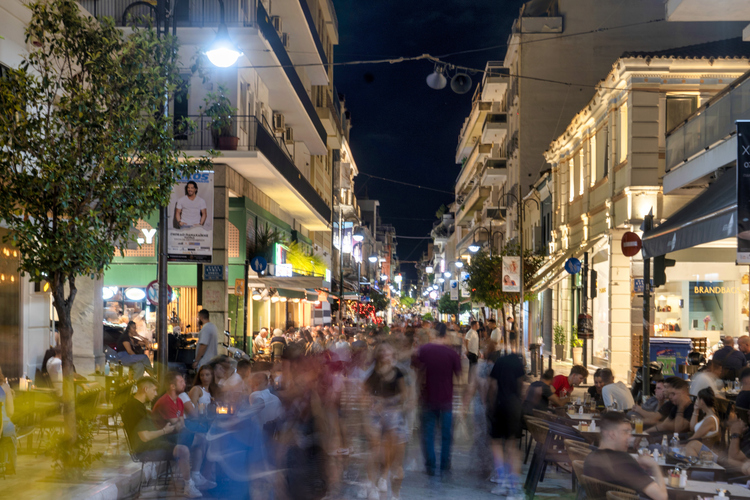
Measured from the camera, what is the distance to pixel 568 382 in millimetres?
13688

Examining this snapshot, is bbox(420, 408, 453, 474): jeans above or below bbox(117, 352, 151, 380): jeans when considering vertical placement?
below

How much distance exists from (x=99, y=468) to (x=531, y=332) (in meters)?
34.4

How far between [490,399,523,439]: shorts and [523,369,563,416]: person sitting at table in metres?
1.08

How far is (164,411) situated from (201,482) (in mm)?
952

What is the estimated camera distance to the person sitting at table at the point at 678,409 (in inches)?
394

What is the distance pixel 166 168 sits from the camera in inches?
387

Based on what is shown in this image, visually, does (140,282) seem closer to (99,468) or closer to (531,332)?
(99,468)

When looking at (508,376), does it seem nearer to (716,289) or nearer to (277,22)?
(716,289)

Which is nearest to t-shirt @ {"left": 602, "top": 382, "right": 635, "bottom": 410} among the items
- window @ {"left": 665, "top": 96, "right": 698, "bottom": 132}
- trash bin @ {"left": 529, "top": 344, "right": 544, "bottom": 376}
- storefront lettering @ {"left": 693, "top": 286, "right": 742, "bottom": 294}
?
storefront lettering @ {"left": 693, "top": 286, "right": 742, "bottom": 294}

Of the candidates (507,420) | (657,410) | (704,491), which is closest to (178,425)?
(507,420)

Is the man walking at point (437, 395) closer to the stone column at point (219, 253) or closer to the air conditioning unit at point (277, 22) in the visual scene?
the stone column at point (219, 253)

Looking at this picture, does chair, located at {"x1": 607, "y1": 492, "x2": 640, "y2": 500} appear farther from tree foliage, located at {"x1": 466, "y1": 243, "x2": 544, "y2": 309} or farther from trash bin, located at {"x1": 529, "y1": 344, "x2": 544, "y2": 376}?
tree foliage, located at {"x1": 466, "y1": 243, "x2": 544, "y2": 309}

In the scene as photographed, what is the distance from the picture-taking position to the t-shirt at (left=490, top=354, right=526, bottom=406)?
1009cm

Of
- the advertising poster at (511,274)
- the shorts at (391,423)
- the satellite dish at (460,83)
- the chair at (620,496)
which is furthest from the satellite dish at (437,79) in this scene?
the chair at (620,496)
